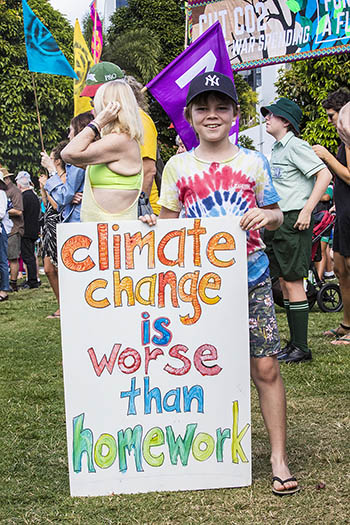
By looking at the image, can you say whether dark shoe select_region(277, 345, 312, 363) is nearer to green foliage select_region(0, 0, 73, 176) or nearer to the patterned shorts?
the patterned shorts

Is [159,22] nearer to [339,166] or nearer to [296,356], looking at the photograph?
[339,166]

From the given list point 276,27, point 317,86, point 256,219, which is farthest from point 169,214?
point 317,86

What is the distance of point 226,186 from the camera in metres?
3.33

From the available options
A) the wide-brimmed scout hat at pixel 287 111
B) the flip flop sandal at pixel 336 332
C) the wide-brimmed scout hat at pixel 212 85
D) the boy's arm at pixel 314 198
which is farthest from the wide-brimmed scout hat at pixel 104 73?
the flip flop sandal at pixel 336 332

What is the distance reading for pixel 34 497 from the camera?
3332 mm

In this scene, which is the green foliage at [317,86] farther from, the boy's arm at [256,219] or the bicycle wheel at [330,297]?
the boy's arm at [256,219]

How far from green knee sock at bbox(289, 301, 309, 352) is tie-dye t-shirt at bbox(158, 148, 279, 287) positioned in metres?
2.54

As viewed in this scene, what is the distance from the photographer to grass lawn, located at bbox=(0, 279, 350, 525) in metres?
3.05

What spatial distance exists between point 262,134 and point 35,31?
140 ft

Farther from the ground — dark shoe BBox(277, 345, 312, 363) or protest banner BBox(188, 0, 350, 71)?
protest banner BBox(188, 0, 350, 71)

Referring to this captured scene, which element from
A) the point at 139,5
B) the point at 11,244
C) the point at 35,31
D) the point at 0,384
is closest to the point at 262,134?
the point at 139,5

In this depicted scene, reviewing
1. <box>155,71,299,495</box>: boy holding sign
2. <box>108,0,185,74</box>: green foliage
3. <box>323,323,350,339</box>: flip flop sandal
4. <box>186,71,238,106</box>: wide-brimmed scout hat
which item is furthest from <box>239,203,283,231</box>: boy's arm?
<box>108,0,185,74</box>: green foliage

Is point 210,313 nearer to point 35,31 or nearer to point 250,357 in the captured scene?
point 250,357

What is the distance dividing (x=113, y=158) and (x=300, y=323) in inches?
97.0
